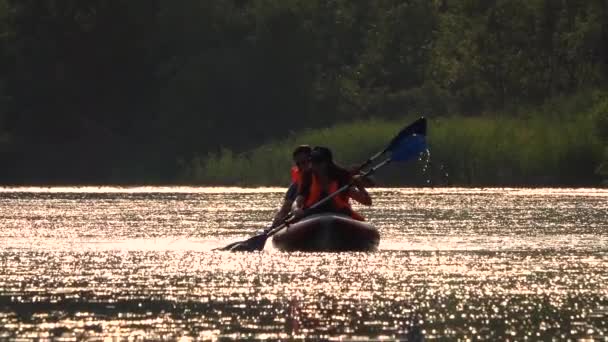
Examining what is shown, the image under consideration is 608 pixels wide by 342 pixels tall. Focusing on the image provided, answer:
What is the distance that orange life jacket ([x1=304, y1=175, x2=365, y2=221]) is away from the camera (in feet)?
Answer: 91.0

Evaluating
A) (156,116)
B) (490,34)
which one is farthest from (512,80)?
(156,116)

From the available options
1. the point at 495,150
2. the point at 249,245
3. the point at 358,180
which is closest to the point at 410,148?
the point at 358,180

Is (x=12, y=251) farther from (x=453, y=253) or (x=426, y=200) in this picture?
(x=426, y=200)

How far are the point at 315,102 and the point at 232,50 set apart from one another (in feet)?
12.5

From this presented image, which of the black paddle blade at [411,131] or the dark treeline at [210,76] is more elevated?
the dark treeline at [210,76]

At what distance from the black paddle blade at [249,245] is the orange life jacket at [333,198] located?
903 mm

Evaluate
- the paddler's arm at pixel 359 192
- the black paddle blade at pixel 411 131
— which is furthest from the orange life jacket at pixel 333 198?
the black paddle blade at pixel 411 131

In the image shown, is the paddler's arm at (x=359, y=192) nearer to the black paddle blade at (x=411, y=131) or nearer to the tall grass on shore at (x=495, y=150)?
the black paddle blade at (x=411, y=131)

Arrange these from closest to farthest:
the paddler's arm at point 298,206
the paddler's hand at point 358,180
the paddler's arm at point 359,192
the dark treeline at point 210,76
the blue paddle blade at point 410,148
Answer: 1. the paddler's hand at point 358,180
2. the paddler's arm at point 359,192
3. the paddler's arm at point 298,206
4. the blue paddle blade at point 410,148
5. the dark treeline at point 210,76

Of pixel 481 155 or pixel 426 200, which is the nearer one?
pixel 426 200

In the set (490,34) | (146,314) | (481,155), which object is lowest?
(146,314)

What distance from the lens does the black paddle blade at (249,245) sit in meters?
27.3

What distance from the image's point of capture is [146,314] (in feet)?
60.4

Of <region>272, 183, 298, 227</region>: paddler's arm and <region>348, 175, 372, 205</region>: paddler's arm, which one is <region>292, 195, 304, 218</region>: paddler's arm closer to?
<region>272, 183, 298, 227</region>: paddler's arm
